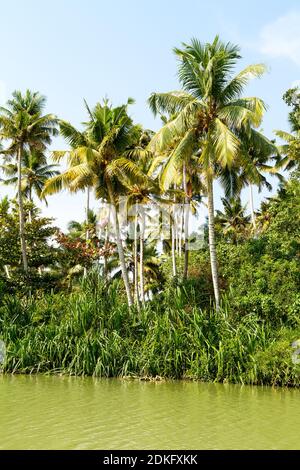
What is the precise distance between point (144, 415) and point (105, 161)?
12862mm

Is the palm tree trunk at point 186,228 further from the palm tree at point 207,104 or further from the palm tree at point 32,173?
the palm tree at point 32,173

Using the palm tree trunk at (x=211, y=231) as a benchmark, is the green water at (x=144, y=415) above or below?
below

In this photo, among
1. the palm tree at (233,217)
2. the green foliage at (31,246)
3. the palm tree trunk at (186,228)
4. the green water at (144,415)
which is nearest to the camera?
the green water at (144,415)

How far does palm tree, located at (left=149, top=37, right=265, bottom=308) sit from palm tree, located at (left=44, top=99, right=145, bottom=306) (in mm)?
2180

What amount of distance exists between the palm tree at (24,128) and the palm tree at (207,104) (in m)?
10.2

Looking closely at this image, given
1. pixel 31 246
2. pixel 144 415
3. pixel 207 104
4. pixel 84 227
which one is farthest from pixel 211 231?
pixel 84 227

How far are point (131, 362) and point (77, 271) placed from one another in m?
16.8

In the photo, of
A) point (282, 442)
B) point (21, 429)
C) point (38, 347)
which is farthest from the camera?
point (38, 347)

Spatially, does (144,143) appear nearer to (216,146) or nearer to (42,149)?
(42,149)

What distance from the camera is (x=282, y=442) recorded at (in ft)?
29.6

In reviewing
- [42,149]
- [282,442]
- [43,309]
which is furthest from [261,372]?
[42,149]

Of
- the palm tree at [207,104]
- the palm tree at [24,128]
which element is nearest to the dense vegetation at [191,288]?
the palm tree at [207,104]

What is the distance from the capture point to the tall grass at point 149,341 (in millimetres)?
15773

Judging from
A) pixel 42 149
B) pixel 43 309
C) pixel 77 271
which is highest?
pixel 42 149
